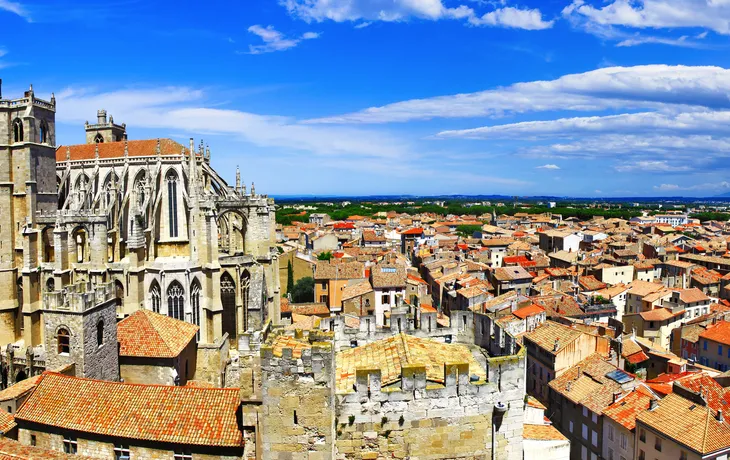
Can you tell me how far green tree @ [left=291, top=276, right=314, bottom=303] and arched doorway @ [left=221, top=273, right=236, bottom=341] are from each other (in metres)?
22.5

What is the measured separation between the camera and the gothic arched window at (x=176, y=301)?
38500 millimetres

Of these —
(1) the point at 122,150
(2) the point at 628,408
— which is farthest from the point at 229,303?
(2) the point at 628,408

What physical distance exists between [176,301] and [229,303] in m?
3.69

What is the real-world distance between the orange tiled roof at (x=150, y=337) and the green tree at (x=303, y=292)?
36.5 m

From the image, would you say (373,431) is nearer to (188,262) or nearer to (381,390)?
(381,390)

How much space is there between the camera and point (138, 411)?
18.0 metres

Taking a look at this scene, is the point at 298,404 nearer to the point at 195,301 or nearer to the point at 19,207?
the point at 195,301

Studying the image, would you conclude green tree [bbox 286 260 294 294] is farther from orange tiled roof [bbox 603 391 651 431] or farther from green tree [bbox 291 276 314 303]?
orange tiled roof [bbox 603 391 651 431]

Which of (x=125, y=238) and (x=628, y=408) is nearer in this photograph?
(x=628, y=408)

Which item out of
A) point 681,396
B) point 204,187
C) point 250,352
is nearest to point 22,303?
point 204,187

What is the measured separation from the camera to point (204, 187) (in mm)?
43875

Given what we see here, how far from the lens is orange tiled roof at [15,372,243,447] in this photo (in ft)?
56.0

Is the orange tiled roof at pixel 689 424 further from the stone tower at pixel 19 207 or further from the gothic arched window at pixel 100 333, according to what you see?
the stone tower at pixel 19 207

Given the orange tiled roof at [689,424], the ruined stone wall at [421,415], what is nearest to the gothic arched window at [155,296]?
the ruined stone wall at [421,415]
